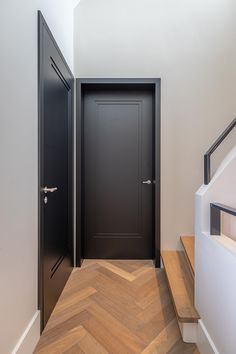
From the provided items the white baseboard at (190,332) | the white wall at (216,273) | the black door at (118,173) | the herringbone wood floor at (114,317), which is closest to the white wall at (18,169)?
the herringbone wood floor at (114,317)

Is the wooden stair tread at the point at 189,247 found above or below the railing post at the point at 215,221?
below

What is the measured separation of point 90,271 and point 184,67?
262cm

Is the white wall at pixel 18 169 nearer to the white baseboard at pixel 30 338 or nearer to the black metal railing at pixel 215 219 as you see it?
the white baseboard at pixel 30 338

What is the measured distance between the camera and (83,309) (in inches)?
70.0

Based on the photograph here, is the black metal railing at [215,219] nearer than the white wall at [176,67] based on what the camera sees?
Yes

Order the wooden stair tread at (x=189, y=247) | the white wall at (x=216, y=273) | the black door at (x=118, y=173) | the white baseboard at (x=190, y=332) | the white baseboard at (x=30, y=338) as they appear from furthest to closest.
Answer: the black door at (x=118, y=173)
the wooden stair tread at (x=189, y=247)
the white baseboard at (x=190, y=332)
the white baseboard at (x=30, y=338)
the white wall at (x=216, y=273)

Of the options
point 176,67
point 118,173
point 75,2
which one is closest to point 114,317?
point 118,173

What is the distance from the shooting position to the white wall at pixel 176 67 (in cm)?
251

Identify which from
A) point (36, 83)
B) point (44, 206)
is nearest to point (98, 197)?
point (44, 206)

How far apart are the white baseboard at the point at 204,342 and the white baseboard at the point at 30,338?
1086 mm

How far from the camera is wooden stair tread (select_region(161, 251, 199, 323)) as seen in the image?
57.9 inches

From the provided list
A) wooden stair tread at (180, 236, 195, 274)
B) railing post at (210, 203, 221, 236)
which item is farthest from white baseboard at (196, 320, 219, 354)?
railing post at (210, 203, 221, 236)

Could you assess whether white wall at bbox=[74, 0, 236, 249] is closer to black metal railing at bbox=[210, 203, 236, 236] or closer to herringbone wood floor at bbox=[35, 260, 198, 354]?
→ herringbone wood floor at bbox=[35, 260, 198, 354]

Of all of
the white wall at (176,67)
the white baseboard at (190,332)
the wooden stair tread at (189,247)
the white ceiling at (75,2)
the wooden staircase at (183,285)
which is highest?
the white ceiling at (75,2)
